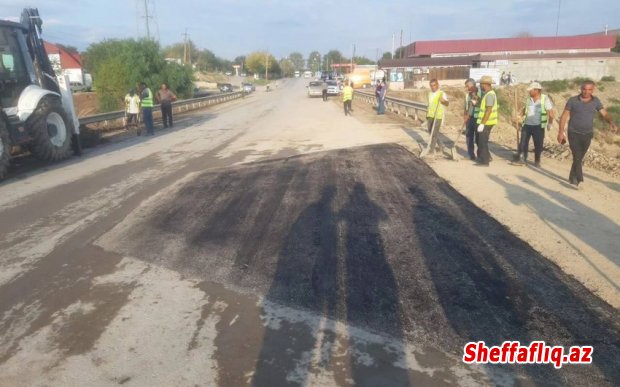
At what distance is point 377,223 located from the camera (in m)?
6.20

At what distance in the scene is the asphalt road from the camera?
3242 millimetres

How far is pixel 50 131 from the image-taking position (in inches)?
438

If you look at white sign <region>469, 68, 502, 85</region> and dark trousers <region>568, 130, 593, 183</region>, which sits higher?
white sign <region>469, 68, 502, 85</region>

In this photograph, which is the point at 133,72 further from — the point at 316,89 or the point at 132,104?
the point at 132,104

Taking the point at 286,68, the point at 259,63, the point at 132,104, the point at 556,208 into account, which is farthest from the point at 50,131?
the point at 286,68

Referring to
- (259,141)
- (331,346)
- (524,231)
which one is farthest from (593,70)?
(331,346)

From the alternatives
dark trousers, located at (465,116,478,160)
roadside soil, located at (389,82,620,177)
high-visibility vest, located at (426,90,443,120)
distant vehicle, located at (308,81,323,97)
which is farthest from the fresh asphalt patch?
distant vehicle, located at (308,81,323,97)

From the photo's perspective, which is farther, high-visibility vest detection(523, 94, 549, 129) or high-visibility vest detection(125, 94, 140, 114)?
high-visibility vest detection(125, 94, 140, 114)

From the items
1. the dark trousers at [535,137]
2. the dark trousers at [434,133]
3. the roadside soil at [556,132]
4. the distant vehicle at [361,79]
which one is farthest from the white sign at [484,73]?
the dark trousers at [535,137]

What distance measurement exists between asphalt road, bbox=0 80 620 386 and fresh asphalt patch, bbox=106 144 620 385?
0.02 m

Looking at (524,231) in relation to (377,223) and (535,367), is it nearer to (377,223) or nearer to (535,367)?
(377,223)

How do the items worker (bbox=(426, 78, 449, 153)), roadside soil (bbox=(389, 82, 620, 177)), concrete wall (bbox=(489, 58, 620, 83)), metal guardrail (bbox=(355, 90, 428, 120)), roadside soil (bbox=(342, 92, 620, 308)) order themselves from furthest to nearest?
concrete wall (bbox=(489, 58, 620, 83))
metal guardrail (bbox=(355, 90, 428, 120))
worker (bbox=(426, 78, 449, 153))
roadside soil (bbox=(389, 82, 620, 177))
roadside soil (bbox=(342, 92, 620, 308))

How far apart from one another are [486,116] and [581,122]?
6.55 feet

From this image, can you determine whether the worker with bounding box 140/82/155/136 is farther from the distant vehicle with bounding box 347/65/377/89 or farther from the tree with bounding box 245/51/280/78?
the tree with bounding box 245/51/280/78
